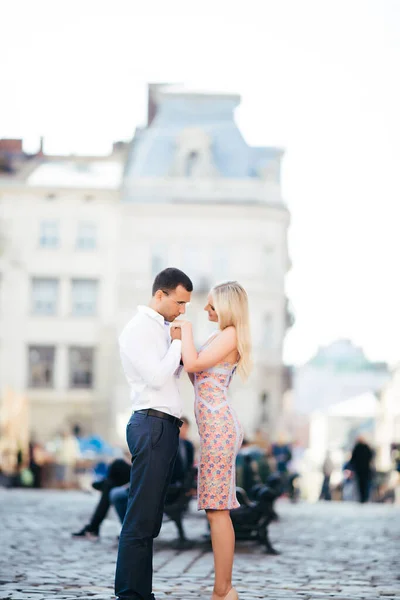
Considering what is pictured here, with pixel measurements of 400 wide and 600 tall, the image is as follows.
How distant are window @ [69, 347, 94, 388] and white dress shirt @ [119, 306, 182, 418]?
44.7 metres

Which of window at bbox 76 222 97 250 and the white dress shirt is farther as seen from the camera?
window at bbox 76 222 97 250

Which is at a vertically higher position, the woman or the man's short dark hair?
the man's short dark hair

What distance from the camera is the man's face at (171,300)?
6.92 metres

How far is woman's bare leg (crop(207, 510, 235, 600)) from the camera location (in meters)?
6.96

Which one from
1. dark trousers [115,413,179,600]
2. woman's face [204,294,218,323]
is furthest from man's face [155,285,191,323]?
dark trousers [115,413,179,600]

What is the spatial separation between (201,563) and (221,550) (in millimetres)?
3826

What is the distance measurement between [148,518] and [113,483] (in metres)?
6.90

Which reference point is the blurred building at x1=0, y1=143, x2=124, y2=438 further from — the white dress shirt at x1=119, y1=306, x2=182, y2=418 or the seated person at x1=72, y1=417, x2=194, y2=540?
the white dress shirt at x1=119, y1=306, x2=182, y2=418

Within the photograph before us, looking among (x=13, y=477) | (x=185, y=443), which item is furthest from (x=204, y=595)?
(x=13, y=477)

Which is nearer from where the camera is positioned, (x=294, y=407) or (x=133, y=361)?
(x=133, y=361)

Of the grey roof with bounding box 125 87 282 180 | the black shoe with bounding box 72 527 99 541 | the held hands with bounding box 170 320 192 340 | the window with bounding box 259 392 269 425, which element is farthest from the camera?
the grey roof with bounding box 125 87 282 180

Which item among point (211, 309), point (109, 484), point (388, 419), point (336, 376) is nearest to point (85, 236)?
point (388, 419)

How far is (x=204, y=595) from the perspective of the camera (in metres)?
8.23

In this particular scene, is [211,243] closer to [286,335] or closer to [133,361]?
[286,335]
